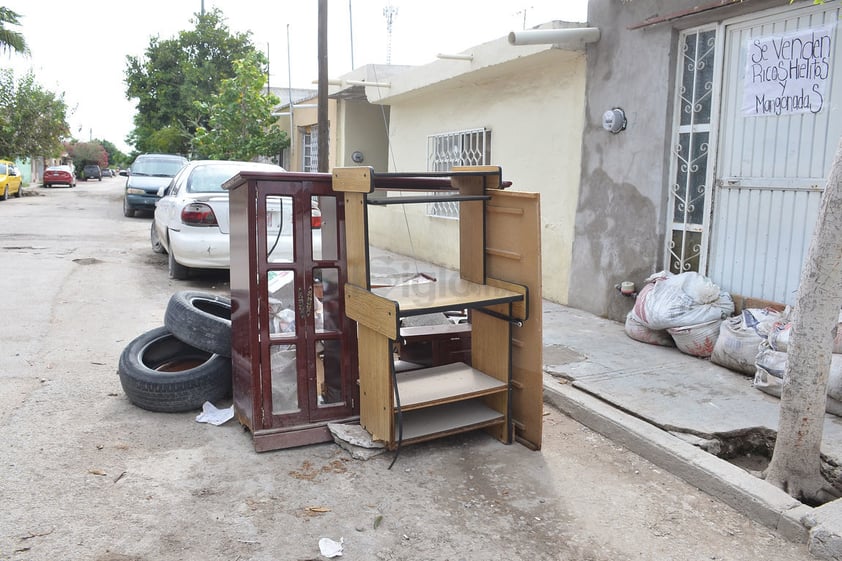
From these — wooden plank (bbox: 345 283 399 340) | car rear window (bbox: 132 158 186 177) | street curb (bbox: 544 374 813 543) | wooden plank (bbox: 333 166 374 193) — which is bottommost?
street curb (bbox: 544 374 813 543)

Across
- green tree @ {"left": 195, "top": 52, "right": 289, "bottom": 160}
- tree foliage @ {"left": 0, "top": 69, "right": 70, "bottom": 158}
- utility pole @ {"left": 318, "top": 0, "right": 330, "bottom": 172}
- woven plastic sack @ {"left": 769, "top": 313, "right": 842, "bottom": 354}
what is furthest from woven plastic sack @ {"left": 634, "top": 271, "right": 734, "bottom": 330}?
tree foliage @ {"left": 0, "top": 69, "right": 70, "bottom": 158}

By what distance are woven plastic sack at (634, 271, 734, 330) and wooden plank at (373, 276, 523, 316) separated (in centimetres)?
223

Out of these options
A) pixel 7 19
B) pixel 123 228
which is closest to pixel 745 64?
pixel 123 228

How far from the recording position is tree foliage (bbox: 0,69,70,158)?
104 feet

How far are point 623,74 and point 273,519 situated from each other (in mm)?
5411

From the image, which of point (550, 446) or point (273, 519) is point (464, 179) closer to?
point (550, 446)

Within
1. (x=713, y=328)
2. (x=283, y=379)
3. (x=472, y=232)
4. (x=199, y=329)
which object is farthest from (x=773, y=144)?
(x=199, y=329)

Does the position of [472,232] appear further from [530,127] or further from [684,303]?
[530,127]

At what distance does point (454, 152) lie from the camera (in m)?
10.6

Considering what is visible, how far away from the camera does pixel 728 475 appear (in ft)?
11.7

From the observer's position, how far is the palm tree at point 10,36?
25.2m

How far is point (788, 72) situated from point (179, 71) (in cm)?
2950

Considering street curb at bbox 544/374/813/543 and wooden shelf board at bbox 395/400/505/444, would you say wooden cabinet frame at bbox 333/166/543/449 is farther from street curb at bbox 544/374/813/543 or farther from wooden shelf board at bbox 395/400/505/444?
street curb at bbox 544/374/813/543

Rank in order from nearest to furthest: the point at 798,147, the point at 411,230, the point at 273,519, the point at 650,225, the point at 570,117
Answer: the point at 273,519
the point at 798,147
the point at 650,225
the point at 570,117
the point at 411,230
